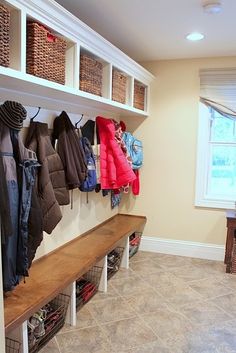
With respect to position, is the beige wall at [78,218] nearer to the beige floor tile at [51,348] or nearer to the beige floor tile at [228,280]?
the beige floor tile at [51,348]

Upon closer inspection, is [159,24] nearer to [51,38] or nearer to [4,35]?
[51,38]

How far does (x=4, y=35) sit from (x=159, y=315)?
2232 mm

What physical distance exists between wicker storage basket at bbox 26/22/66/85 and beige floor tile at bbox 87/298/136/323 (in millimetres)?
1765

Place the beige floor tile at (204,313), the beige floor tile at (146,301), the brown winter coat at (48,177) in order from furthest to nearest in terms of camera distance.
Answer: the beige floor tile at (146,301), the beige floor tile at (204,313), the brown winter coat at (48,177)

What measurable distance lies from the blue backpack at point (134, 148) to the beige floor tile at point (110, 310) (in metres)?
1.58

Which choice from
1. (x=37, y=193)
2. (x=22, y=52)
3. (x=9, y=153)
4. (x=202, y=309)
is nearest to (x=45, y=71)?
(x=22, y=52)

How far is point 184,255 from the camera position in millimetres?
4012

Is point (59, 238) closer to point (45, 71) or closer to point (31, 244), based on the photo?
point (31, 244)

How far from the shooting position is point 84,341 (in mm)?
2256

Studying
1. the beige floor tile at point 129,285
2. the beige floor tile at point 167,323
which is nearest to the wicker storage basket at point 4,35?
the beige floor tile at point 167,323

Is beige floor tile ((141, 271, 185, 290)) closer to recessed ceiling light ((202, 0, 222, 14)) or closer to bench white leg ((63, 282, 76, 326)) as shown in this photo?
bench white leg ((63, 282, 76, 326))

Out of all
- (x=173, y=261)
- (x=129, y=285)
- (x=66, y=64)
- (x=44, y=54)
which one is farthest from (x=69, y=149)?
(x=173, y=261)

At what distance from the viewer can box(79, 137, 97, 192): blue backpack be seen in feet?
9.60

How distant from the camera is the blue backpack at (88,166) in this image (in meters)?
2.93
